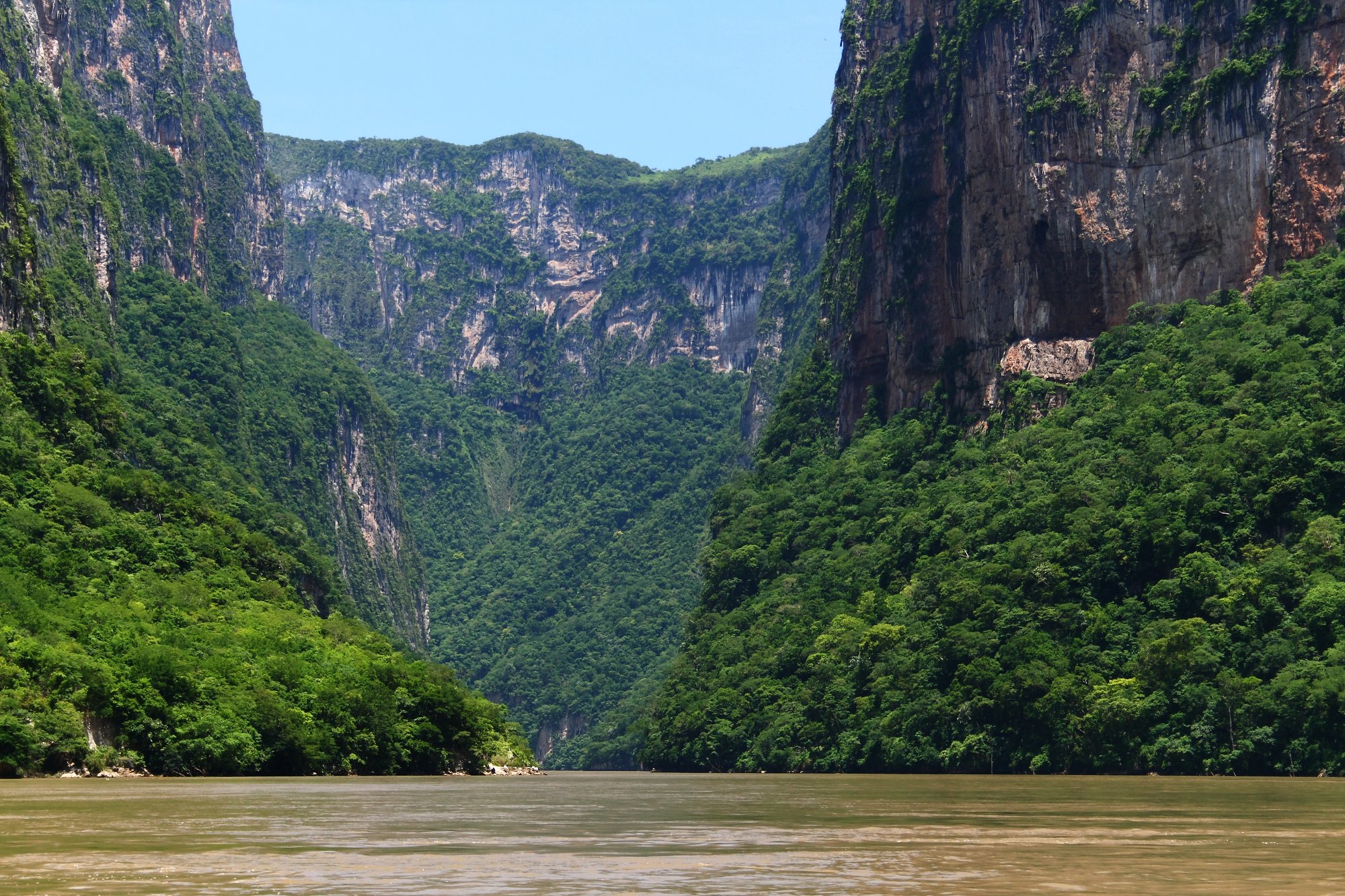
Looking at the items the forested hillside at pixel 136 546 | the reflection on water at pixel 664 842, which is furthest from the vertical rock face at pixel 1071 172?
the reflection on water at pixel 664 842

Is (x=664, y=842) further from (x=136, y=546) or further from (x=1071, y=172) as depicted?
(x=1071, y=172)

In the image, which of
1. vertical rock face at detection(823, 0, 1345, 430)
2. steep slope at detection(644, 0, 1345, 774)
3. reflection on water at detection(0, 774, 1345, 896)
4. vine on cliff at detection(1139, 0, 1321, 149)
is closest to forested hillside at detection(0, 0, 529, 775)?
reflection on water at detection(0, 774, 1345, 896)

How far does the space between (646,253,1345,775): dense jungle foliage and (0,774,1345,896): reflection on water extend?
2441cm

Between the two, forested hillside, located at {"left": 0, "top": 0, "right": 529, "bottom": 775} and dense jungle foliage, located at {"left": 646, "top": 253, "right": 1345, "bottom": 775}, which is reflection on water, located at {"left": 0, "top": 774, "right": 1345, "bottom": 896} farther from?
dense jungle foliage, located at {"left": 646, "top": 253, "right": 1345, "bottom": 775}

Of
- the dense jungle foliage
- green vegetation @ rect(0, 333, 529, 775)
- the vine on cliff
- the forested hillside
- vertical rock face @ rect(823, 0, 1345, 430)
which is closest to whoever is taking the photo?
green vegetation @ rect(0, 333, 529, 775)

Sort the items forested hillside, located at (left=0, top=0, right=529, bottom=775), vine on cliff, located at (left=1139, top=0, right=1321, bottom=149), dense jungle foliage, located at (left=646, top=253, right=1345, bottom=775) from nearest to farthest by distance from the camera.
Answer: forested hillside, located at (left=0, top=0, right=529, bottom=775), dense jungle foliage, located at (left=646, top=253, right=1345, bottom=775), vine on cliff, located at (left=1139, top=0, right=1321, bottom=149)

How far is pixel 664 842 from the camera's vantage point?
37.7 meters

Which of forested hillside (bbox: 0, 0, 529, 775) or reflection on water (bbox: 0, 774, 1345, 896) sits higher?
forested hillside (bbox: 0, 0, 529, 775)

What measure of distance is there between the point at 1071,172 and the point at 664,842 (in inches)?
4177

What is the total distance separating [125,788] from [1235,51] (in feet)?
320

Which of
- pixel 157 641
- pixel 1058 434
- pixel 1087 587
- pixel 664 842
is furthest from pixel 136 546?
pixel 664 842

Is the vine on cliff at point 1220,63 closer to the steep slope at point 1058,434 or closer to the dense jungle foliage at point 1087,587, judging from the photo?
the steep slope at point 1058,434

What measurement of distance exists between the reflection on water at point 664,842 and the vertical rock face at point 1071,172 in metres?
71.5

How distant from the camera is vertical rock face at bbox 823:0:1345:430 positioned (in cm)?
12081
